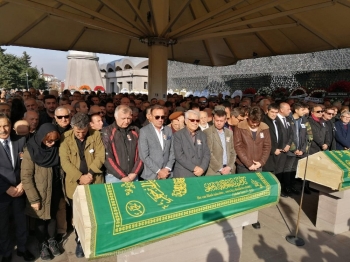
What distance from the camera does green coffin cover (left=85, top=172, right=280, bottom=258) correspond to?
7.18 feet

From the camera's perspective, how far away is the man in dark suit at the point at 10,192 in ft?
10.2

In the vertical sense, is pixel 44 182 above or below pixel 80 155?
below

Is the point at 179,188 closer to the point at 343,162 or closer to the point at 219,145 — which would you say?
the point at 219,145

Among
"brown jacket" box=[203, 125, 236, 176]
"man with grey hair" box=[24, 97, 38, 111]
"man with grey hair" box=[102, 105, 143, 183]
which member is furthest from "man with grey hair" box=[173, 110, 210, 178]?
"man with grey hair" box=[24, 97, 38, 111]

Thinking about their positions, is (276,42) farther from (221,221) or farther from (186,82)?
(186,82)

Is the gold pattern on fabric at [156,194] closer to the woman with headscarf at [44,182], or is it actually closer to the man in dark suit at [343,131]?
the woman with headscarf at [44,182]

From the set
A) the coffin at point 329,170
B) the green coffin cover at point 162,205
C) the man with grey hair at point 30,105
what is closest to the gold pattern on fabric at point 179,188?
the green coffin cover at point 162,205

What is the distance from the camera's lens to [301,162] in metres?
4.06

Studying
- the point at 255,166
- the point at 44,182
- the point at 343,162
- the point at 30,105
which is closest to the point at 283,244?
the point at 255,166

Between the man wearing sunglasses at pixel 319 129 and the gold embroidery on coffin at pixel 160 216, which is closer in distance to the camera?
the gold embroidery on coffin at pixel 160 216

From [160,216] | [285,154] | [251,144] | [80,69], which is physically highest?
[80,69]

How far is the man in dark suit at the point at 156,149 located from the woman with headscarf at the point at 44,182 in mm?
1149

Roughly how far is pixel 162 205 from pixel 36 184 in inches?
69.8

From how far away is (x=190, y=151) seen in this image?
3.91m
